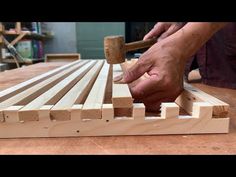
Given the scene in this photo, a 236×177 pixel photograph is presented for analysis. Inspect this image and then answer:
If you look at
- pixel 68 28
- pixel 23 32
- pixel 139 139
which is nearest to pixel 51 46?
pixel 68 28

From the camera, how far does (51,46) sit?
4734 millimetres

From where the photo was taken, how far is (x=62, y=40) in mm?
4738

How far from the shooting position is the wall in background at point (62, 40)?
468 centimetres

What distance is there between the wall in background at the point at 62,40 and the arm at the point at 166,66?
4.16 meters

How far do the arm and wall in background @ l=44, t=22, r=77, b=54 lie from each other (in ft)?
13.7

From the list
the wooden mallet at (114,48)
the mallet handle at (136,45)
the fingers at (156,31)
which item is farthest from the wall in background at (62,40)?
the wooden mallet at (114,48)

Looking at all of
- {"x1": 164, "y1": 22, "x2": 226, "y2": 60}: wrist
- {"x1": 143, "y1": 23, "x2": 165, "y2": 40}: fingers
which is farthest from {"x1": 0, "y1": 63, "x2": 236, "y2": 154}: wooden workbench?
{"x1": 143, "y1": 23, "x2": 165, "y2": 40}: fingers

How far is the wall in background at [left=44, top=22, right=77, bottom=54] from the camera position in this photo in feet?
15.4

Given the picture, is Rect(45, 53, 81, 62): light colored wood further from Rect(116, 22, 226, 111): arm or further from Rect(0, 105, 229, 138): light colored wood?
Rect(0, 105, 229, 138): light colored wood

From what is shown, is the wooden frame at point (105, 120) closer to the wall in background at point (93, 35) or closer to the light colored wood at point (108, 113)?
the light colored wood at point (108, 113)

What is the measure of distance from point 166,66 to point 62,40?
4.39 meters
